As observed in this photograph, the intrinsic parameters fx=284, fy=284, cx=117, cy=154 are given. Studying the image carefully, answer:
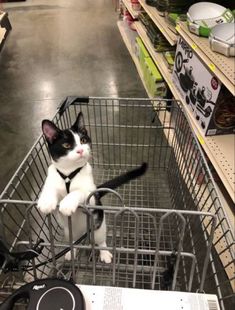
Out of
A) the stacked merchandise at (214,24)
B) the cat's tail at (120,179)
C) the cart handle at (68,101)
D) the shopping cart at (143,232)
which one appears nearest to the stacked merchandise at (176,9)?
the stacked merchandise at (214,24)

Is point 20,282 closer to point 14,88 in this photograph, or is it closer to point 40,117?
point 40,117

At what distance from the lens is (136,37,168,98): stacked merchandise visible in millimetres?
2410

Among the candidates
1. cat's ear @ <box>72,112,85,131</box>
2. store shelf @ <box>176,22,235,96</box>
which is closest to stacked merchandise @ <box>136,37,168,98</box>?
store shelf @ <box>176,22,235,96</box>

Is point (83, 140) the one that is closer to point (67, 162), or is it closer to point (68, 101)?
point (67, 162)

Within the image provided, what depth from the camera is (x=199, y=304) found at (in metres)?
0.79

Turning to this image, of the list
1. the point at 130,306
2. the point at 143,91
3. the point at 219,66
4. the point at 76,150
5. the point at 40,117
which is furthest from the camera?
the point at 143,91

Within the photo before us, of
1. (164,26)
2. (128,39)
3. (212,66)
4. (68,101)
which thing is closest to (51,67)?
(128,39)

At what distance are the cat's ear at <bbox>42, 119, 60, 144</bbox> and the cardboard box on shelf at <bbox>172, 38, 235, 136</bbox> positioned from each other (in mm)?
761

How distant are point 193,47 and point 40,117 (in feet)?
5.08

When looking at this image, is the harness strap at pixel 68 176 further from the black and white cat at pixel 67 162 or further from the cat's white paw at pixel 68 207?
the cat's white paw at pixel 68 207

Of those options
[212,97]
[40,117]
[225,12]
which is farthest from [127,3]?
[212,97]

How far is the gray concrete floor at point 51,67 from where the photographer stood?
7.91 feet

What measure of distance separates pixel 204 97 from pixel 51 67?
2.45m

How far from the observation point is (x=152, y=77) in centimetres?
246
